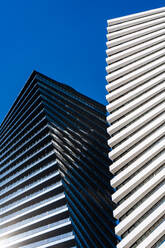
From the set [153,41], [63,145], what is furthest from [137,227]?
[153,41]

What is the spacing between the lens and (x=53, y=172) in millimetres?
68000

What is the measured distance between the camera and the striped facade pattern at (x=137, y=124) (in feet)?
156

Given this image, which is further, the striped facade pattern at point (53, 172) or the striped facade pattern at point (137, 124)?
the striped facade pattern at point (53, 172)

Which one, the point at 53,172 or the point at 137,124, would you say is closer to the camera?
the point at 137,124

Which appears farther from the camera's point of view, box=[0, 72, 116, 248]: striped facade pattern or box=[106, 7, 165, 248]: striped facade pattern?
box=[0, 72, 116, 248]: striped facade pattern

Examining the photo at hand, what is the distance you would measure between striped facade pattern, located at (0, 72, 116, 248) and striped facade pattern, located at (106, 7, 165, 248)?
40.4 ft

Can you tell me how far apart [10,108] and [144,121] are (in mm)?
61071

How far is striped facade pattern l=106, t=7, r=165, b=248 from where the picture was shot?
47.7m

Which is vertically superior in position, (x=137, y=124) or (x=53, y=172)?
(x=53, y=172)

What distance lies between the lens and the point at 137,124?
61656 millimetres

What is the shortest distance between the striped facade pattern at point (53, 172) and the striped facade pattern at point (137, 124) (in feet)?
40.4

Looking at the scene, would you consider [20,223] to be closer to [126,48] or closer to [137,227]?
[137,227]

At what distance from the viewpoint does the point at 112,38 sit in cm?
8325

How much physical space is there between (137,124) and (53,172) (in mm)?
20499
